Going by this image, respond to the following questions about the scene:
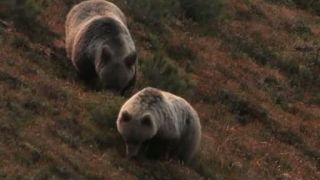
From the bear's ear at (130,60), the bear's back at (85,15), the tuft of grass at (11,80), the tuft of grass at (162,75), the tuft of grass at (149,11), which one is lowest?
the tuft of grass at (149,11)

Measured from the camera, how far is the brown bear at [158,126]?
12109 millimetres

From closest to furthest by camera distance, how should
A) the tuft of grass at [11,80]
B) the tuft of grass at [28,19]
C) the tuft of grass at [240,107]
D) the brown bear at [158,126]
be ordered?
the brown bear at [158,126], the tuft of grass at [11,80], the tuft of grass at [28,19], the tuft of grass at [240,107]

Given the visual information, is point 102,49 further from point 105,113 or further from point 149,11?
point 149,11

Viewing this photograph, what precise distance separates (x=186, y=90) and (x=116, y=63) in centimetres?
390

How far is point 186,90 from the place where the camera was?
18500mm

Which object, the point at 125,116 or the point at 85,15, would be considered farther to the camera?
the point at 85,15

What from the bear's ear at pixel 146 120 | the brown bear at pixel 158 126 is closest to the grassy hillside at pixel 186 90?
the brown bear at pixel 158 126

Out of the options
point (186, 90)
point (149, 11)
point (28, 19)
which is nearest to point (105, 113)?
point (28, 19)

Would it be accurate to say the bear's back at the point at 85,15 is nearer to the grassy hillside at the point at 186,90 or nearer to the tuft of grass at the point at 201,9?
the grassy hillside at the point at 186,90

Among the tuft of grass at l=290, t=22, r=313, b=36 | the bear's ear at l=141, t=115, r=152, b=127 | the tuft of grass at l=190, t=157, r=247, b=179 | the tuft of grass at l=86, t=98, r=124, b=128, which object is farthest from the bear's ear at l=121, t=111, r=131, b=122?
the tuft of grass at l=290, t=22, r=313, b=36

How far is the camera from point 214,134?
17016 millimetres

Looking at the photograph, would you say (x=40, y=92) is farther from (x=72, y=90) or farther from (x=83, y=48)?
(x=83, y=48)

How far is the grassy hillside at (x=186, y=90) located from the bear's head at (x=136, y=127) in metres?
0.52

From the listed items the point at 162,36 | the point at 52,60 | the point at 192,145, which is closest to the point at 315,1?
the point at 162,36
